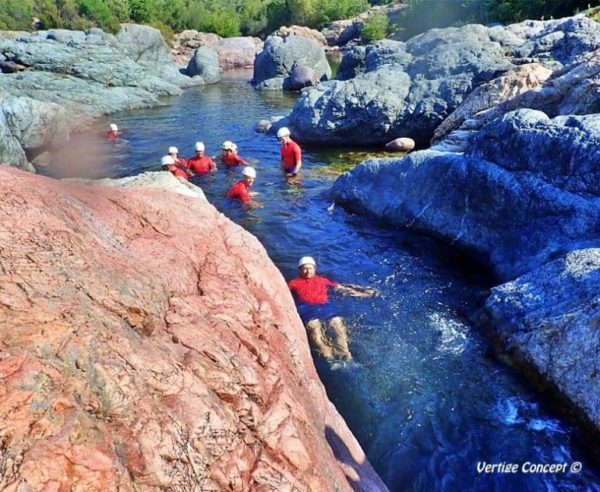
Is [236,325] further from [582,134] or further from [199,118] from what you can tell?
[199,118]

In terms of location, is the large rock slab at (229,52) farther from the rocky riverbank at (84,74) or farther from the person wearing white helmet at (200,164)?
the person wearing white helmet at (200,164)

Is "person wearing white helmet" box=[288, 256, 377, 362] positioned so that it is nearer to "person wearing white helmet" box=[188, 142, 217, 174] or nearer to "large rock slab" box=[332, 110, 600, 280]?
"large rock slab" box=[332, 110, 600, 280]

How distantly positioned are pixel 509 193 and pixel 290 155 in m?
6.71

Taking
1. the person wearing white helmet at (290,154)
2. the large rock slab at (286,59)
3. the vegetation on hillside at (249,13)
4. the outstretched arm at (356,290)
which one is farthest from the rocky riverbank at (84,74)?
the outstretched arm at (356,290)

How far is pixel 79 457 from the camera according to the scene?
2.05m

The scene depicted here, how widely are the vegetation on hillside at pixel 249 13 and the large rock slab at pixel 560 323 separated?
Answer: 19.8m

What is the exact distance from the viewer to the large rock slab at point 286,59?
29891 millimetres

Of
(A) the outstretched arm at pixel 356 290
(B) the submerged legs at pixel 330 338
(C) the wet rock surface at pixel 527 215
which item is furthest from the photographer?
(A) the outstretched arm at pixel 356 290

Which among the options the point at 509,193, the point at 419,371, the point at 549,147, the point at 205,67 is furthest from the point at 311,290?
the point at 205,67

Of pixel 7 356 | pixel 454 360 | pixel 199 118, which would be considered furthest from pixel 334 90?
pixel 7 356

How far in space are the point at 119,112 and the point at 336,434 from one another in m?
22.9

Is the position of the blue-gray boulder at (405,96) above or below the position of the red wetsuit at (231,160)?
above

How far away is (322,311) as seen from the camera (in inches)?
275

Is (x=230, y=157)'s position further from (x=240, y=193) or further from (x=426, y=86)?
(x=426, y=86)
